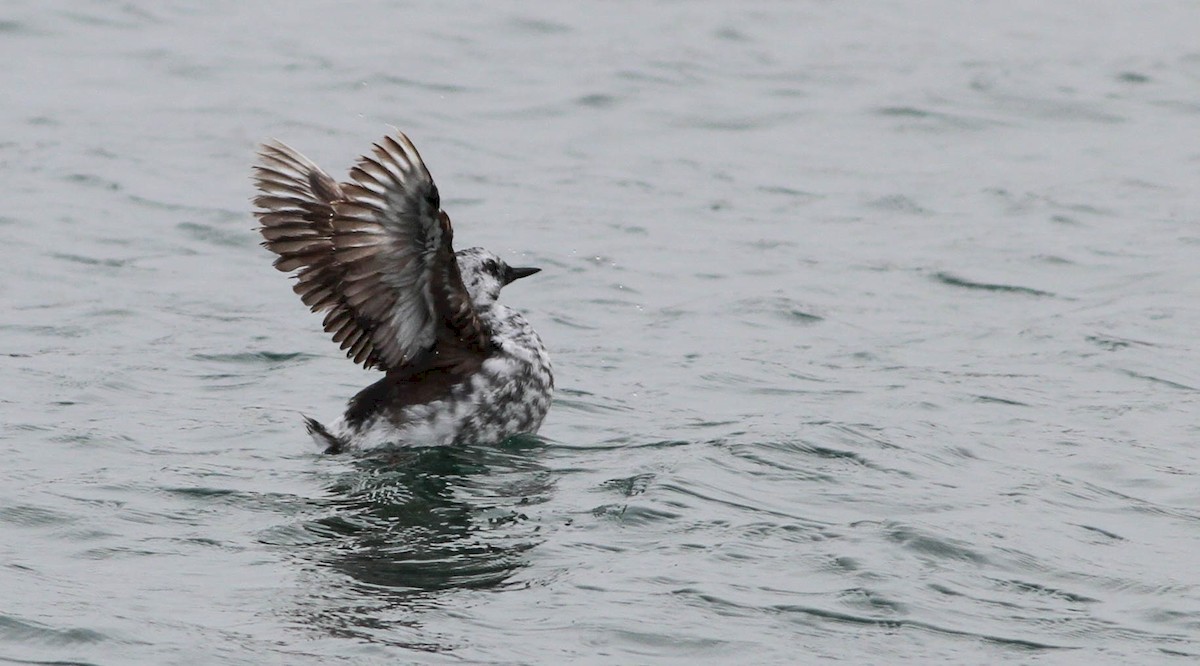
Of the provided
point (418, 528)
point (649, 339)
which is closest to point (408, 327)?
point (418, 528)

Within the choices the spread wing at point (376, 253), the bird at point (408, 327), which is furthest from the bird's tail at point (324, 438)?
the spread wing at point (376, 253)

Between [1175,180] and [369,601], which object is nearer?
[369,601]

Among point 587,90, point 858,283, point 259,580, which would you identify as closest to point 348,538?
point 259,580

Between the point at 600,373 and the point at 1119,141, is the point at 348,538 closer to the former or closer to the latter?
the point at 600,373

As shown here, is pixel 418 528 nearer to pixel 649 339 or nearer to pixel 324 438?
pixel 324 438

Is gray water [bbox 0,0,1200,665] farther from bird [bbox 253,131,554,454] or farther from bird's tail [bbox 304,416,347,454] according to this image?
bird [bbox 253,131,554,454]

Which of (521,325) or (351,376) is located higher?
(521,325)

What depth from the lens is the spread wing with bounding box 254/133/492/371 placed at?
7.79 metres

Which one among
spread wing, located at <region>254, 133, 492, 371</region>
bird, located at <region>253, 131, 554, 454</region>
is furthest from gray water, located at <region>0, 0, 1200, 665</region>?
spread wing, located at <region>254, 133, 492, 371</region>

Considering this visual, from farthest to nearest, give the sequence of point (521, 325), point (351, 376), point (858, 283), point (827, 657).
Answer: point (858, 283), point (351, 376), point (521, 325), point (827, 657)

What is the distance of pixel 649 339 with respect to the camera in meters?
11.6

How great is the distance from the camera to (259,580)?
711cm

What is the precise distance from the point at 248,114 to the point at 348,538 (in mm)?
9440

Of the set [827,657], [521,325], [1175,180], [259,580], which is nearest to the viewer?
[827,657]
